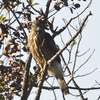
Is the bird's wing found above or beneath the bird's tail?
above

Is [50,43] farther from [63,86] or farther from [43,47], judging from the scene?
[63,86]

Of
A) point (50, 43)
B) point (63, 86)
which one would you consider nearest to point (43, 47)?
point (50, 43)

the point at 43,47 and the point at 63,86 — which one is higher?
the point at 43,47

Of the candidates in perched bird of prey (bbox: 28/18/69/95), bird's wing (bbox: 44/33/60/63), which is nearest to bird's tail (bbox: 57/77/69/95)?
perched bird of prey (bbox: 28/18/69/95)

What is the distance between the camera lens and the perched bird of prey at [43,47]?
4410mm

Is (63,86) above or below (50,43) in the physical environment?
below

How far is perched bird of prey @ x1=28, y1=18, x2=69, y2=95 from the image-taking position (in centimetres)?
441

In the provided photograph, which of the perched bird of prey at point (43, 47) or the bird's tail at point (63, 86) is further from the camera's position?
the bird's tail at point (63, 86)

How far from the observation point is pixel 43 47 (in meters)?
4.59

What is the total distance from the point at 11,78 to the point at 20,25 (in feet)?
2.46

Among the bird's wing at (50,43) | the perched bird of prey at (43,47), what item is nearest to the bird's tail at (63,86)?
the perched bird of prey at (43,47)

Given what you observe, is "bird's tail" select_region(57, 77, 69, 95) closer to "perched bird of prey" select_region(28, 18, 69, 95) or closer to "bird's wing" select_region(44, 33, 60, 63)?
"perched bird of prey" select_region(28, 18, 69, 95)

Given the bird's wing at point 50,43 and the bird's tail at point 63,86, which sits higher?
the bird's wing at point 50,43

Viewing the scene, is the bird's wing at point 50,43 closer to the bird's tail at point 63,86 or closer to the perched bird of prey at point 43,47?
the perched bird of prey at point 43,47
